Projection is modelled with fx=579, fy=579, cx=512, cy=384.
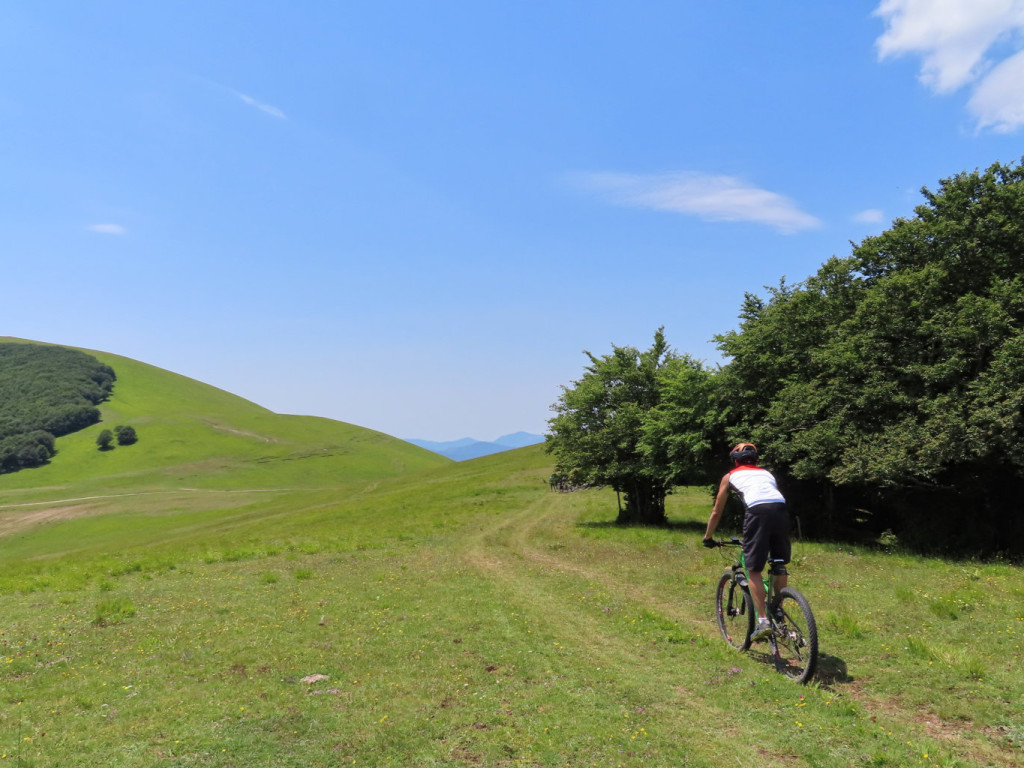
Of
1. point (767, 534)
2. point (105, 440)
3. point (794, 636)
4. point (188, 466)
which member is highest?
point (767, 534)

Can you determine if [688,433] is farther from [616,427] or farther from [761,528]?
[761,528]

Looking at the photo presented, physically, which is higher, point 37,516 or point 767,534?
point 767,534

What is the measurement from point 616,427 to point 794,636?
116 ft

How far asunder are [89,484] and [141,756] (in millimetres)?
179442

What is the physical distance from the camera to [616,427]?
44.8 metres

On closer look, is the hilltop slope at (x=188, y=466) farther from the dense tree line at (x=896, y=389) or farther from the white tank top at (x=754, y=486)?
the white tank top at (x=754, y=486)

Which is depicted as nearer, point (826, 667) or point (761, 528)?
point (761, 528)

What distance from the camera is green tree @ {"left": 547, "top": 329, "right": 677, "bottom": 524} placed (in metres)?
44.5

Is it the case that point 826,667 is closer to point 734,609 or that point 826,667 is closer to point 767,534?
point 734,609

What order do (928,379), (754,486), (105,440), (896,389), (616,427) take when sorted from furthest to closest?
1. (105,440)
2. (616,427)
3. (896,389)
4. (928,379)
5. (754,486)

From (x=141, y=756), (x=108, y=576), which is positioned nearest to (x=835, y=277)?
(x=141, y=756)

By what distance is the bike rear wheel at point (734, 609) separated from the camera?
423 inches

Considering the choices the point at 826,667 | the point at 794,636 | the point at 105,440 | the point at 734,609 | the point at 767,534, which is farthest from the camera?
the point at 105,440

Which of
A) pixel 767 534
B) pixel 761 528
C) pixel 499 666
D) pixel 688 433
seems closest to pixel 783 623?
pixel 767 534
